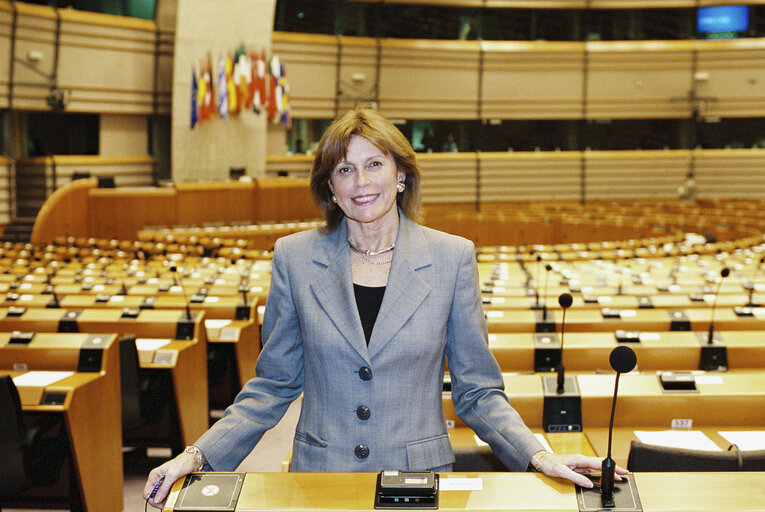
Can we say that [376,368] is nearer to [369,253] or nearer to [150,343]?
[369,253]

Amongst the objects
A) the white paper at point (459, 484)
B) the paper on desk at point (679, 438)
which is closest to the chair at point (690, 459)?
the white paper at point (459, 484)

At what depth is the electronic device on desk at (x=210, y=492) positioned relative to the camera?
1.52 metres

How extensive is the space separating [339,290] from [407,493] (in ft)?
1.82

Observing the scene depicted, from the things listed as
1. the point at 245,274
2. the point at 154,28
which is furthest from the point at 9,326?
the point at 154,28

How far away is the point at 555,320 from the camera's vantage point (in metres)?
4.82

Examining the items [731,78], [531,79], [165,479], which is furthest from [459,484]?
[731,78]

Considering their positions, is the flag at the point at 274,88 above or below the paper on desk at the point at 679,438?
above

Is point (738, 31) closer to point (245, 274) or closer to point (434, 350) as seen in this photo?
point (245, 274)

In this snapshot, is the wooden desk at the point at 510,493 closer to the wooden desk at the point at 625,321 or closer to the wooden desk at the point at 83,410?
the wooden desk at the point at 83,410

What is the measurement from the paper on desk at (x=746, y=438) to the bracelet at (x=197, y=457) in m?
2.06

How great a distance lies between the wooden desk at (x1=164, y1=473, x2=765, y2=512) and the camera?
146 centimetres

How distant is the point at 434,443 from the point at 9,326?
13.4ft

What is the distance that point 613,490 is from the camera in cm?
153

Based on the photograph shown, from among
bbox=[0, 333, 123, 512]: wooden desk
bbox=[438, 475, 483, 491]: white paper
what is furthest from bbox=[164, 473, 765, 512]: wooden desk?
bbox=[0, 333, 123, 512]: wooden desk
